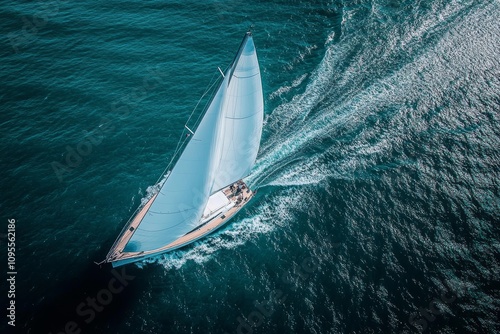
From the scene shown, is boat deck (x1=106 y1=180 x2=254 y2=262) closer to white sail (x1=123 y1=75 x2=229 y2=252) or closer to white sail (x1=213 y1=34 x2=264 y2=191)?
white sail (x1=123 y1=75 x2=229 y2=252)

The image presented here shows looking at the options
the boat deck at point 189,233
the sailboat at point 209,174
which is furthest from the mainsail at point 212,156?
the boat deck at point 189,233

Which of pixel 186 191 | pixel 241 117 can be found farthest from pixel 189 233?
pixel 241 117

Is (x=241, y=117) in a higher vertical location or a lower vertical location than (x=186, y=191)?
higher

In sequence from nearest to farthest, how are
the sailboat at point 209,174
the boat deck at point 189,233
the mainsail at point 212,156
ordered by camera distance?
the mainsail at point 212,156 < the sailboat at point 209,174 < the boat deck at point 189,233

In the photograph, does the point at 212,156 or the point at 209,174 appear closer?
the point at 212,156

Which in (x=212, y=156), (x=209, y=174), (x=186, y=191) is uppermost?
(x=212, y=156)

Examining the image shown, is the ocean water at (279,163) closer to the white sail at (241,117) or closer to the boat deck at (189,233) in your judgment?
the boat deck at (189,233)

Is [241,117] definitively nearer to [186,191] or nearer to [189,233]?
[186,191]

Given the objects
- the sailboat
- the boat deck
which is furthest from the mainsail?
the boat deck
